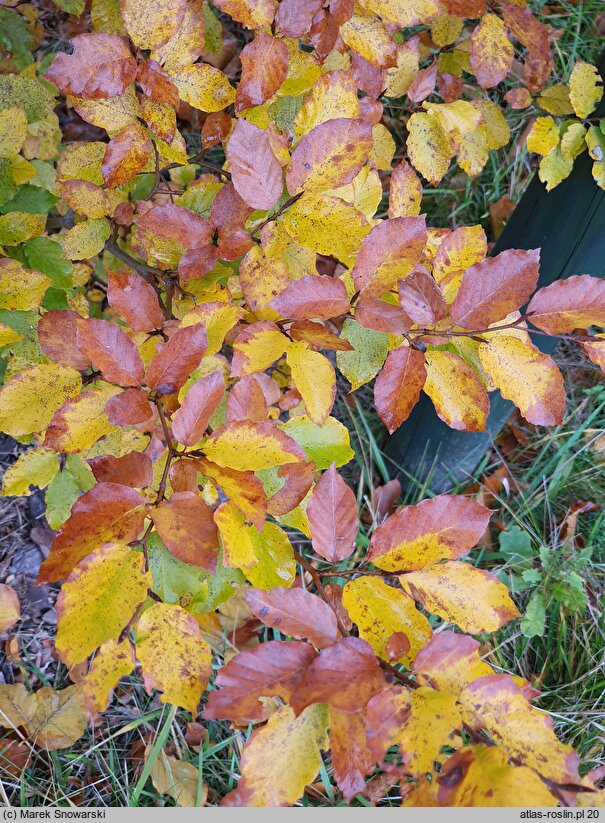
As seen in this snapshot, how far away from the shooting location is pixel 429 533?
65 cm

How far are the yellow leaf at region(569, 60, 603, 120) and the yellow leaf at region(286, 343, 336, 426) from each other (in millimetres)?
710

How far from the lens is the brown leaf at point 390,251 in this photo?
654 millimetres

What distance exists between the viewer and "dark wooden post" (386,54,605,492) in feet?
3.50

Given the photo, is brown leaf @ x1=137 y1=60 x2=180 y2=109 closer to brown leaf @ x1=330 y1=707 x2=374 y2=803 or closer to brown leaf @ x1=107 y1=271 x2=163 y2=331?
brown leaf @ x1=107 y1=271 x2=163 y2=331

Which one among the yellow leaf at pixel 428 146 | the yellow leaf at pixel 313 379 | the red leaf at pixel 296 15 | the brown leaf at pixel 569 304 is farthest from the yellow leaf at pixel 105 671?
the yellow leaf at pixel 428 146

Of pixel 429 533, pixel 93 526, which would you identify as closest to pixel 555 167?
pixel 429 533

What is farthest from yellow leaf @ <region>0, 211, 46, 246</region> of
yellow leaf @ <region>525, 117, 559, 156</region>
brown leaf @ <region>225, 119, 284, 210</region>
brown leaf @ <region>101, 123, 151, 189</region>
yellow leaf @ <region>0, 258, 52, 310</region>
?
yellow leaf @ <region>525, 117, 559, 156</region>

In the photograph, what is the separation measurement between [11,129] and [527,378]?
868 millimetres

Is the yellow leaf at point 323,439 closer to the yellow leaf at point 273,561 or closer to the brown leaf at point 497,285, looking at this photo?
the yellow leaf at point 273,561

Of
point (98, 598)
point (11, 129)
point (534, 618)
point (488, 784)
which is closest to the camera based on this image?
point (488, 784)

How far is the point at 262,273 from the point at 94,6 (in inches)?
22.4

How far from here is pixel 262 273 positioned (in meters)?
0.74

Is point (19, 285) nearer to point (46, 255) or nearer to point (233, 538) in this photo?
point (46, 255)

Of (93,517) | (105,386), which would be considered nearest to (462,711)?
(93,517)
